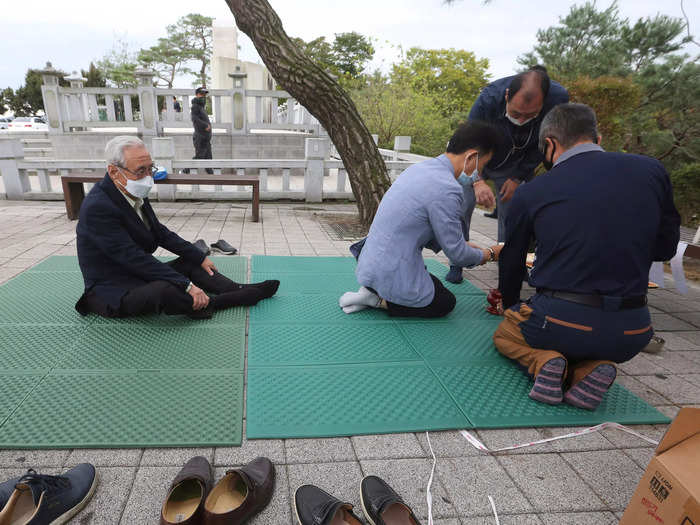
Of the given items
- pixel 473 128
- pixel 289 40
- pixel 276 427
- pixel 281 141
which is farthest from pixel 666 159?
pixel 281 141

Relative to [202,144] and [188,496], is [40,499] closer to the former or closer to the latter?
[188,496]

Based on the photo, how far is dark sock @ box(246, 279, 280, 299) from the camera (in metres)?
3.47

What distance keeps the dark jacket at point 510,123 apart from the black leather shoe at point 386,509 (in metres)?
2.93

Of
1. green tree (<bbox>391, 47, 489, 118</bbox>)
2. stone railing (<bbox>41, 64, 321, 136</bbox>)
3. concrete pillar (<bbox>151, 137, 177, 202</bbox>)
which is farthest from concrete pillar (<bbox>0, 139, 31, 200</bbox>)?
green tree (<bbox>391, 47, 489, 118</bbox>)

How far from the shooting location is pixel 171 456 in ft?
6.07

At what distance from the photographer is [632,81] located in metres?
6.84

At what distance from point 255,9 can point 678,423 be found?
23.4 ft

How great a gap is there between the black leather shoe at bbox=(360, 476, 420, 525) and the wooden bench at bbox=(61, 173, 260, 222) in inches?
214

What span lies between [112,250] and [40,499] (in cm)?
166

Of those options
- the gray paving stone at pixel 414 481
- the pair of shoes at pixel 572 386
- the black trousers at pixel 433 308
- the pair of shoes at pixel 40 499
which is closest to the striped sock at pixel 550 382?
the pair of shoes at pixel 572 386

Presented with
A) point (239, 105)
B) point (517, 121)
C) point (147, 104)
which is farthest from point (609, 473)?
point (147, 104)

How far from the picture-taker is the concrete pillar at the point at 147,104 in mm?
12656

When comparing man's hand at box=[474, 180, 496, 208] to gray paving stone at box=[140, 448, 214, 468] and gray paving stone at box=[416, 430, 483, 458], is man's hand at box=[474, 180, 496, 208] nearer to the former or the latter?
gray paving stone at box=[416, 430, 483, 458]

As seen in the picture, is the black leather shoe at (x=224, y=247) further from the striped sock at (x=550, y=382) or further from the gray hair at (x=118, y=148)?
the striped sock at (x=550, y=382)
